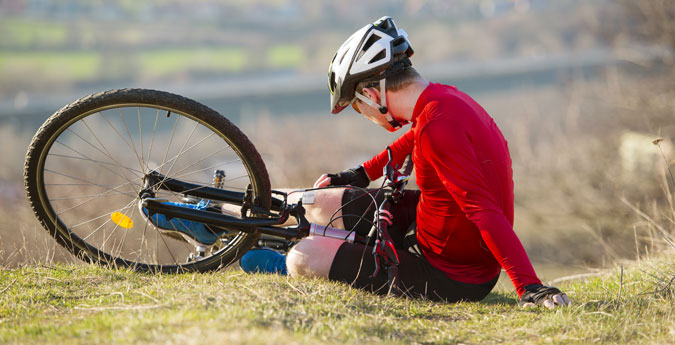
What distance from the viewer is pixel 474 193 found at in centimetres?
248

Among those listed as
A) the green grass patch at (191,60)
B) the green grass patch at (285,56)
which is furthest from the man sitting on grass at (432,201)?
the green grass patch at (285,56)

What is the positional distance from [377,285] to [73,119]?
66.6 inches

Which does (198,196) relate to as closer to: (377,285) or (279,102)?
(377,285)

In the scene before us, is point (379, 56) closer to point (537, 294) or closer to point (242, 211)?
point (242, 211)

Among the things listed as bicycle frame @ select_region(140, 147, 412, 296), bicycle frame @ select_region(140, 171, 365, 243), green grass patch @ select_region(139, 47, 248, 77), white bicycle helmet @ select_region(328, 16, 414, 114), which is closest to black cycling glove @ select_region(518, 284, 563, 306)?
bicycle frame @ select_region(140, 147, 412, 296)

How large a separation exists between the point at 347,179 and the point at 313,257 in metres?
0.68

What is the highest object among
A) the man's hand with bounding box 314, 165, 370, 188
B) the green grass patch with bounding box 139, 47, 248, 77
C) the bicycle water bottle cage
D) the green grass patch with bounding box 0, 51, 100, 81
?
the green grass patch with bounding box 139, 47, 248, 77

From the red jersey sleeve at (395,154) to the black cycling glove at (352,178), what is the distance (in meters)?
0.03

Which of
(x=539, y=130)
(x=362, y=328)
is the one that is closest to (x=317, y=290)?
(x=362, y=328)

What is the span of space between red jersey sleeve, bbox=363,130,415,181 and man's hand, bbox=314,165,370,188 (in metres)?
0.04

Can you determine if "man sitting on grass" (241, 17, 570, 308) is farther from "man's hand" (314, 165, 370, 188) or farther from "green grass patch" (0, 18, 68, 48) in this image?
"green grass patch" (0, 18, 68, 48)

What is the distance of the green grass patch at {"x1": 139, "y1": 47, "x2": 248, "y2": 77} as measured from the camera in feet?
151

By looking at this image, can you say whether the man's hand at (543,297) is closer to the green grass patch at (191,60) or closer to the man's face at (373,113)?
the man's face at (373,113)

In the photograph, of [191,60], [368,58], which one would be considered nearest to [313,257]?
[368,58]
